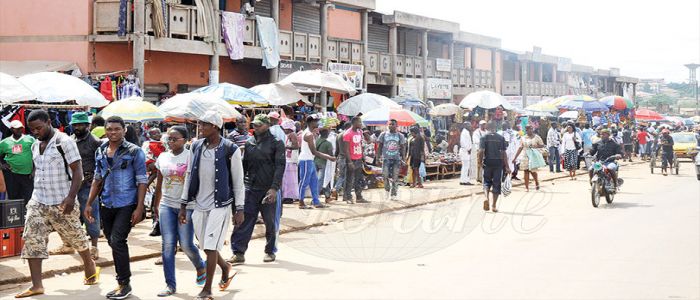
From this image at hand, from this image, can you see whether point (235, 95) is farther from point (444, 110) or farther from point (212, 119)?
point (444, 110)

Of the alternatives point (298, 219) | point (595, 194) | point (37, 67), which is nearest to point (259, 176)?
point (298, 219)

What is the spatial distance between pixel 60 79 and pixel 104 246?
14.2ft

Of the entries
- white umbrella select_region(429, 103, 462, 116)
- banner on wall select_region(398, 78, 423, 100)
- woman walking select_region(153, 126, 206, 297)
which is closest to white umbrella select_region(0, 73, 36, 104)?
woman walking select_region(153, 126, 206, 297)

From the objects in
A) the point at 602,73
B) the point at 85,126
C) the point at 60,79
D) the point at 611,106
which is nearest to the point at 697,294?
the point at 85,126

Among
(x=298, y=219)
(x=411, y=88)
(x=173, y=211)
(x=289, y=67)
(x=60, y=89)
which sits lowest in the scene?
(x=298, y=219)

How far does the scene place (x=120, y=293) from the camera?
7238 millimetres

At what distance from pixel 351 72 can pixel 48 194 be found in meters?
22.0

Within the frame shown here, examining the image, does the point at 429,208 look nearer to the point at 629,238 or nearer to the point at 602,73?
the point at 629,238

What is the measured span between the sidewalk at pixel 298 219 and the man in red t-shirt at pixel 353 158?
369 mm

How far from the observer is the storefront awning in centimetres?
2006

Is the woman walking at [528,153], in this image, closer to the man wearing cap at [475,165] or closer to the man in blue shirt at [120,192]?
the man wearing cap at [475,165]

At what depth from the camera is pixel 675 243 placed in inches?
421

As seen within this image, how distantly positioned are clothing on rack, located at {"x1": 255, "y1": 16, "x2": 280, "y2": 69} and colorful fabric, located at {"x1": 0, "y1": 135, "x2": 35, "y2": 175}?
14.1 m

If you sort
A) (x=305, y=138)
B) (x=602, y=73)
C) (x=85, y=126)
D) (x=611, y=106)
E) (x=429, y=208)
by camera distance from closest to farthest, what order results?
(x=85, y=126)
(x=305, y=138)
(x=429, y=208)
(x=611, y=106)
(x=602, y=73)
